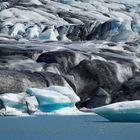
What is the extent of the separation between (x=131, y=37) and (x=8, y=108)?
37.7 metres

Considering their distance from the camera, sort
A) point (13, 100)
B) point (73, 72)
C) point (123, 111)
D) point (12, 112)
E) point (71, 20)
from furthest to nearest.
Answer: point (71, 20) → point (73, 72) → point (12, 112) → point (13, 100) → point (123, 111)

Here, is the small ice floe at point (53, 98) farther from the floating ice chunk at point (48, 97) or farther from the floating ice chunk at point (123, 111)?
the floating ice chunk at point (123, 111)

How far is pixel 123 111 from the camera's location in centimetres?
2927

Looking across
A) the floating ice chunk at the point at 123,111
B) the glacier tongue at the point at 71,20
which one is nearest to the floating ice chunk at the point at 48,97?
the floating ice chunk at the point at 123,111

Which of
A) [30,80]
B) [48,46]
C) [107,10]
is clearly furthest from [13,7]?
[30,80]

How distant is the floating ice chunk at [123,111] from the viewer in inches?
1147

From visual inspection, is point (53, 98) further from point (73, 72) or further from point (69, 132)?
point (69, 132)

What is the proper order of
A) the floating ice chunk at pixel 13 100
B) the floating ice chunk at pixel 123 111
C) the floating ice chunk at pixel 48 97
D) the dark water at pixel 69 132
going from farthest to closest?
the floating ice chunk at pixel 13 100 < the floating ice chunk at pixel 48 97 < the floating ice chunk at pixel 123 111 < the dark water at pixel 69 132

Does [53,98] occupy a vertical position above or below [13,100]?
above

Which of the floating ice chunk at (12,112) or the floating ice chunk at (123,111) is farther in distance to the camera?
the floating ice chunk at (12,112)

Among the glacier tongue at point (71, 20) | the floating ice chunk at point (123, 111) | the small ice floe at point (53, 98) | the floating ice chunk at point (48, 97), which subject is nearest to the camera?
the floating ice chunk at point (123, 111)

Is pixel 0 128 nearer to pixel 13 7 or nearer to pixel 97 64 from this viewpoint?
pixel 97 64

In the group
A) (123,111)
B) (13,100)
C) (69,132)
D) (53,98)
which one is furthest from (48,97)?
(69,132)

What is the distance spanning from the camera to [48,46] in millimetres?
58344
